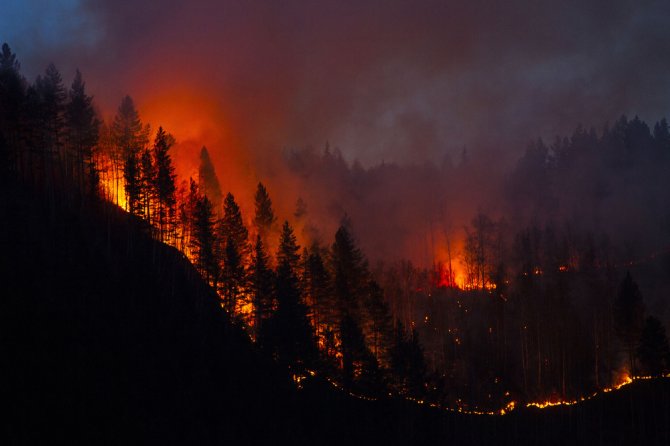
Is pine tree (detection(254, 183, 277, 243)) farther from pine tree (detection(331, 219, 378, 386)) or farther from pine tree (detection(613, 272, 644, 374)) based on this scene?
pine tree (detection(613, 272, 644, 374))

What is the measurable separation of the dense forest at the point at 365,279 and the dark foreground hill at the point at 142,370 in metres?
1.31

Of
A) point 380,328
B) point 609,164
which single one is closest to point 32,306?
point 380,328

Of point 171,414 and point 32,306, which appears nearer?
point 32,306

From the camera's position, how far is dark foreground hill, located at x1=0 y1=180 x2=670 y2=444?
32.8 metres

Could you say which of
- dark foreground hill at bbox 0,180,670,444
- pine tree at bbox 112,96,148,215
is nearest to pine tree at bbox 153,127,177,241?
dark foreground hill at bbox 0,180,670,444

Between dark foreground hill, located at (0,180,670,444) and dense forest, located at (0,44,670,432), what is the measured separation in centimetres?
131

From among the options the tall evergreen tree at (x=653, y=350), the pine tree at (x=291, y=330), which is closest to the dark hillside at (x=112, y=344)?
the pine tree at (x=291, y=330)

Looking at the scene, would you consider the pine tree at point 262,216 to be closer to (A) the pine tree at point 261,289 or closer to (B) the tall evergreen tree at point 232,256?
(B) the tall evergreen tree at point 232,256

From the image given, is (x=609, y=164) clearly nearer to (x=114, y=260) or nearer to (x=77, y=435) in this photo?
(x=114, y=260)

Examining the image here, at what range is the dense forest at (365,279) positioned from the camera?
57.8 m

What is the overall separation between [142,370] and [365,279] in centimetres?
3890

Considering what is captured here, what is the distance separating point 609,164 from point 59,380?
173495mm

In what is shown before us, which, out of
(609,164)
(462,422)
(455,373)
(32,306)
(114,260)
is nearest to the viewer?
(32,306)

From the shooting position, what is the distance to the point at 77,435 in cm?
3070
